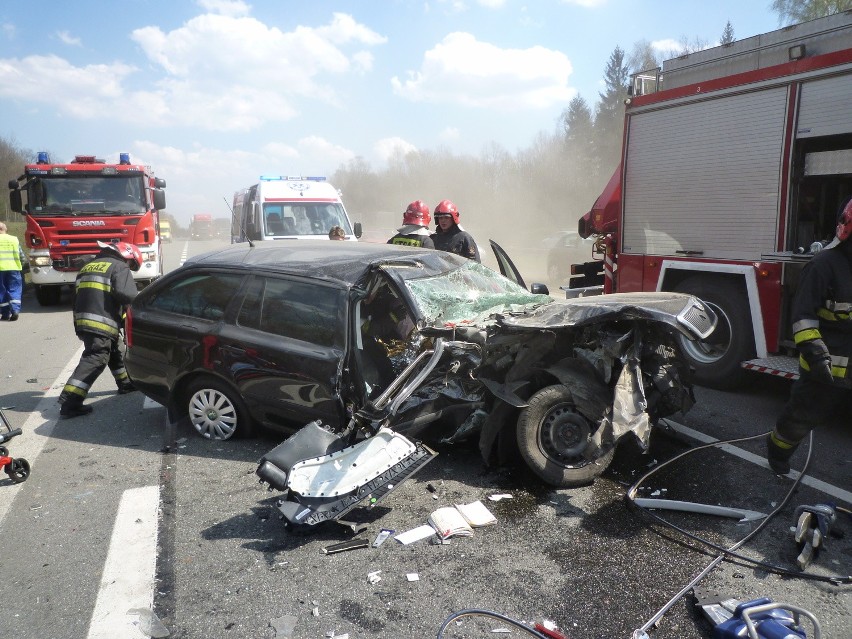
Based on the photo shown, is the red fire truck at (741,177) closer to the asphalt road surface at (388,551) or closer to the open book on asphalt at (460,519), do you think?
the asphalt road surface at (388,551)

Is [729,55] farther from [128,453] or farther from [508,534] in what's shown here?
[128,453]

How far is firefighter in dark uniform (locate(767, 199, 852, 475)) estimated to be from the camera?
12.8 feet

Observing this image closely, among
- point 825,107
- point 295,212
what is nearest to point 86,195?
point 295,212

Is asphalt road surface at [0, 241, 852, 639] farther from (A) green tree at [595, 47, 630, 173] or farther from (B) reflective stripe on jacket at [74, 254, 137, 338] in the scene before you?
(A) green tree at [595, 47, 630, 173]

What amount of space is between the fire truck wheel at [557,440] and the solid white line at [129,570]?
88.8 inches

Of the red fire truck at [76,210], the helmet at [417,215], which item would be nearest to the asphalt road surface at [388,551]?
the helmet at [417,215]

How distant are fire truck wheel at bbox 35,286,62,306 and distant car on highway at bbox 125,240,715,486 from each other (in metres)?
9.30

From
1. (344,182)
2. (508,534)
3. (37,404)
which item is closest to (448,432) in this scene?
(508,534)

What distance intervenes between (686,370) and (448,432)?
1726 mm

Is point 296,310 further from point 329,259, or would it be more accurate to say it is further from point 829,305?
point 829,305

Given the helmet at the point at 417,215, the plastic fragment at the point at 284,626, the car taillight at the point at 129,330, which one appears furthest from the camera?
the helmet at the point at 417,215

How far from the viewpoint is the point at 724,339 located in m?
6.46

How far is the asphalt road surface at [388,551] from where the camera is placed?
9.39ft

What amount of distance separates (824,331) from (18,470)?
210 inches
